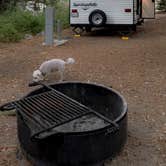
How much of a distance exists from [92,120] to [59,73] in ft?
7.06

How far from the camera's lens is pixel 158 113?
16.7 ft

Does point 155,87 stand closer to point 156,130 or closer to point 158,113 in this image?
point 158,113

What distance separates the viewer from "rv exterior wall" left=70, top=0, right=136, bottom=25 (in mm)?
11164

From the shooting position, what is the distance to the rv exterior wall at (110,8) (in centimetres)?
1116

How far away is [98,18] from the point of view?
1119 cm

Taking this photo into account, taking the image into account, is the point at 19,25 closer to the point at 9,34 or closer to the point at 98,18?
the point at 9,34

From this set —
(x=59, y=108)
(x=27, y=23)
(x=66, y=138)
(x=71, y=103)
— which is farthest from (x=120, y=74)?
(x=27, y=23)

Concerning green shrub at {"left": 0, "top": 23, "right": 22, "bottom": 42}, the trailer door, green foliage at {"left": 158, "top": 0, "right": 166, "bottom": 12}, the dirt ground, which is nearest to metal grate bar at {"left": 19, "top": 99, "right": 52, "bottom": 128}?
the dirt ground

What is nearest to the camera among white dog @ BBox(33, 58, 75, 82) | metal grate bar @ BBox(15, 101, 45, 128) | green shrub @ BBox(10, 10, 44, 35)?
metal grate bar @ BBox(15, 101, 45, 128)

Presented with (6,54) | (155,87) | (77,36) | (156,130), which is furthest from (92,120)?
(77,36)

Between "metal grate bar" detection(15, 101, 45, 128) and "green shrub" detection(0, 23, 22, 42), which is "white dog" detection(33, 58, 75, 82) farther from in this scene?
"green shrub" detection(0, 23, 22, 42)

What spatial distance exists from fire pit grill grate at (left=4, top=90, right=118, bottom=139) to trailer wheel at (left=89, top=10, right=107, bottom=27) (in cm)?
702

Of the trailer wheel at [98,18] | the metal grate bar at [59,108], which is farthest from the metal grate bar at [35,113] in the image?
the trailer wheel at [98,18]

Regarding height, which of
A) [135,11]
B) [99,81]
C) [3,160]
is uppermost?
[135,11]
